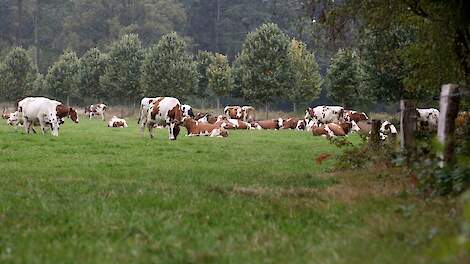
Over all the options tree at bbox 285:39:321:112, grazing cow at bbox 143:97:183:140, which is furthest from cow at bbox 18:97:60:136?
tree at bbox 285:39:321:112

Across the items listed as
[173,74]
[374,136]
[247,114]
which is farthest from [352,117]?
[374,136]

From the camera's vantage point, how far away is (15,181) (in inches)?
340

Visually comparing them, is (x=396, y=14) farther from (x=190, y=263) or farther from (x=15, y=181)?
(x=190, y=263)

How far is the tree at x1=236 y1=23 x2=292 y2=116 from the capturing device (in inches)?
1802

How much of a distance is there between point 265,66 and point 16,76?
25.4m

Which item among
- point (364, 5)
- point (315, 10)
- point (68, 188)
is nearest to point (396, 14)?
point (364, 5)

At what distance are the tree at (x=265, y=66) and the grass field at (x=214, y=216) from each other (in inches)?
1385

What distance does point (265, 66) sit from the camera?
46156 millimetres

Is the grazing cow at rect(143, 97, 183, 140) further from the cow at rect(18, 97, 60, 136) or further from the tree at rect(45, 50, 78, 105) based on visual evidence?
the tree at rect(45, 50, 78, 105)

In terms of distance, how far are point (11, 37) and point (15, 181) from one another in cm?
8665

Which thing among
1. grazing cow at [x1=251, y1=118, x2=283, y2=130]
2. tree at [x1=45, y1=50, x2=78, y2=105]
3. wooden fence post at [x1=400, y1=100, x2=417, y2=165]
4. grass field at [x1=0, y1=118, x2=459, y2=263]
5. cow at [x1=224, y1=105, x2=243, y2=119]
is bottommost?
grazing cow at [x1=251, y1=118, x2=283, y2=130]

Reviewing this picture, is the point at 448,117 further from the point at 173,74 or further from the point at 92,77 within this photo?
the point at 92,77

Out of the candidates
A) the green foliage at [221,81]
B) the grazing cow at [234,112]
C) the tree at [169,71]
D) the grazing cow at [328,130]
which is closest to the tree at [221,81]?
the green foliage at [221,81]

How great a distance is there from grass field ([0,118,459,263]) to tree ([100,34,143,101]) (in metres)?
44.2
